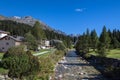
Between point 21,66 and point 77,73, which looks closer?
point 21,66

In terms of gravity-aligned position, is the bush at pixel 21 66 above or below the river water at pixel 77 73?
above

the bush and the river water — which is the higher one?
the bush

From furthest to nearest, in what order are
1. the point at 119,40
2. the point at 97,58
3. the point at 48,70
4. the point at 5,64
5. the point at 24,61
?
1. the point at 119,40
2. the point at 97,58
3. the point at 48,70
4. the point at 5,64
5. the point at 24,61

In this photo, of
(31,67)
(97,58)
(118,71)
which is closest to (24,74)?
(31,67)

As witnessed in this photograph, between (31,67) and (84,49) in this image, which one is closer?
(31,67)

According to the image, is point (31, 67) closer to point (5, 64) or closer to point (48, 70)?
point (5, 64)

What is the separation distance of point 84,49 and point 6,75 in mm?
73074

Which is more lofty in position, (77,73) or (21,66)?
(21,66)

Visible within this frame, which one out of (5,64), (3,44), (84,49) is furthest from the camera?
(84,49)

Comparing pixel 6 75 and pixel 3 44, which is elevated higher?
pixel 3 44

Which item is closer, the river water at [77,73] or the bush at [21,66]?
the bush at [21,66]

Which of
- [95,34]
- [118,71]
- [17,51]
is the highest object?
[95,34]

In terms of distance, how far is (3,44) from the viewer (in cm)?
7712

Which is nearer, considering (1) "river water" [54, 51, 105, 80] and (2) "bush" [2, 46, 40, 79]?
(2) "bush" [2, 46, 40, 79]
